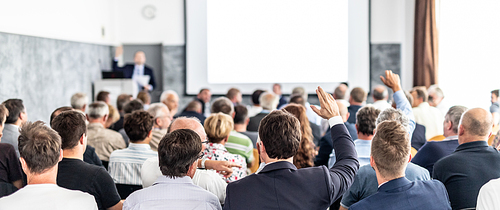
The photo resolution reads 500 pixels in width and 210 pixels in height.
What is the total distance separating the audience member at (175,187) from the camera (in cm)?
173

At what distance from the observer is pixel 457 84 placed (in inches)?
280

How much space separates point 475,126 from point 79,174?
2084 mm

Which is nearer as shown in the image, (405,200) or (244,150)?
(405,200)

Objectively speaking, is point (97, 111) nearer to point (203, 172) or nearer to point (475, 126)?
point (203, 172)

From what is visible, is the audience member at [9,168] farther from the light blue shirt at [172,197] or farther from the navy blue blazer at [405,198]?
the navy blue blazer at [405,198]

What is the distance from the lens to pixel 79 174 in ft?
6.89

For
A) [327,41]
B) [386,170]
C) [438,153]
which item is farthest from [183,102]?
[386,170]

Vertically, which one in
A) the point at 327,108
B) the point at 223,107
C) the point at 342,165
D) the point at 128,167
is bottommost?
the point at 128,167

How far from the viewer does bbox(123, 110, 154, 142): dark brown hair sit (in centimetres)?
286

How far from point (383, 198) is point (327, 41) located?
7317mm

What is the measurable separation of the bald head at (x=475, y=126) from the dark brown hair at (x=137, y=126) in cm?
195

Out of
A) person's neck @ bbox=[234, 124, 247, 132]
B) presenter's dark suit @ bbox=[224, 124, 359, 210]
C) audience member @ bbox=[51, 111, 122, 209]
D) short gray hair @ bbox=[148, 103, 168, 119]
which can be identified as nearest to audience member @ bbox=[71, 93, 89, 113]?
short gray hair @ bbox=[148, 103, 168, 119]

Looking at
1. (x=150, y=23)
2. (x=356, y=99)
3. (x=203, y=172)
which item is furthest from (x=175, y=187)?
(x=150, y=23)

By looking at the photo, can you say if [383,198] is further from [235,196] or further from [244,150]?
[244,150]
